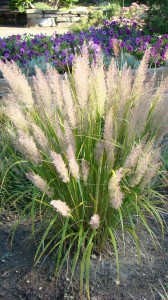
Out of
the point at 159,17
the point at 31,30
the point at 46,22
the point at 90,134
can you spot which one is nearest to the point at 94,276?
the point at 90,134

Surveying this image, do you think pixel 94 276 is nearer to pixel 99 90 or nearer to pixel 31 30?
pixel 99 90

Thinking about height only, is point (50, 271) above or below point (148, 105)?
below

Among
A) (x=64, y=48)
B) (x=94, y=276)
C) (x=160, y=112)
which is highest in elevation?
(x=160, y=112)

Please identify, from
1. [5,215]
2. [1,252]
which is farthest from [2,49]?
[1,252]

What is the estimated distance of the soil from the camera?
207 centimetres

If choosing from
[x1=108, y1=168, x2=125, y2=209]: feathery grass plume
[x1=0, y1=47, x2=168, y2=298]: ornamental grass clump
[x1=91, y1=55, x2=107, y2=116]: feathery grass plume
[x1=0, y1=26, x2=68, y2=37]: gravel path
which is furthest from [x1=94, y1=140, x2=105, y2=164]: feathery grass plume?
[x1=0, y1=26, x2=68, y2=37]: gravel path

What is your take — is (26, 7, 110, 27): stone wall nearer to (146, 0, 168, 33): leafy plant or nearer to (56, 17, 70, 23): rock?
(56, 17, 70, 23): rock

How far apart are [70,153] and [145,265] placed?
105cm

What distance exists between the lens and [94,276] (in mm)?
2174

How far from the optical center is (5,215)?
9.22 feet

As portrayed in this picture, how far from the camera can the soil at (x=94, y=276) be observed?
207 cm

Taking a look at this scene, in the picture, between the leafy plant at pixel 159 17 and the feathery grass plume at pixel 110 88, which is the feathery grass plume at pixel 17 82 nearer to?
the feathery grass plume at pixel 110 88

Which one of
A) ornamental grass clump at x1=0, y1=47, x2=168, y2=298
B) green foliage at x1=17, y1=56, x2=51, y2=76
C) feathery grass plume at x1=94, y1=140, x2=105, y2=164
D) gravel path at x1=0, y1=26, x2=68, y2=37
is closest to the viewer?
feathery grass plume at x1=94, y1=140, x2=105, y2=164

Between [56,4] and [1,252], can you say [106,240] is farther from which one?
[56,4]
